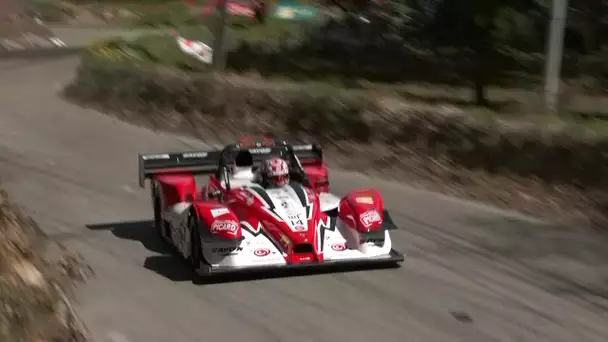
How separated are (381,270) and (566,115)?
721 cm

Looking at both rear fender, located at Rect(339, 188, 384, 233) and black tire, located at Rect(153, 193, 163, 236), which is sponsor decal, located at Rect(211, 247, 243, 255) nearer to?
rear fender, located at Rect(339, 188, 384, 233)

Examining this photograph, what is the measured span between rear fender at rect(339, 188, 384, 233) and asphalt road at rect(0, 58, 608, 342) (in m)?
0.50

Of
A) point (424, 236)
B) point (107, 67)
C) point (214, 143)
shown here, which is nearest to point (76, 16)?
point (107, 67)

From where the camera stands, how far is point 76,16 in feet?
136

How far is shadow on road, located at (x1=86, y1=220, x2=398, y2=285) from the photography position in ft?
30.7

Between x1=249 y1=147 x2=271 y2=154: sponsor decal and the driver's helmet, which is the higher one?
the driver's helmet

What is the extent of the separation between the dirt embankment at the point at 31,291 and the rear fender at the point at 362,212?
10.0 feet

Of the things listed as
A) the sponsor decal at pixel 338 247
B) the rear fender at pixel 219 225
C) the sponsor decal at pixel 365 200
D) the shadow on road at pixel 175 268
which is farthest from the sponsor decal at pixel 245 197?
the sponsor decal at pixel 365 200

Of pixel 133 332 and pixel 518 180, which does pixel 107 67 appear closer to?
pixel 518 180

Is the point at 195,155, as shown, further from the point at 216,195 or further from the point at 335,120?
the point at 335,120

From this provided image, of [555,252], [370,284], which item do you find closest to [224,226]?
[370,284]

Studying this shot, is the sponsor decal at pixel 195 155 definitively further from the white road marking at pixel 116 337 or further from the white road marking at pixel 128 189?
the white road marking at pixel 116 337

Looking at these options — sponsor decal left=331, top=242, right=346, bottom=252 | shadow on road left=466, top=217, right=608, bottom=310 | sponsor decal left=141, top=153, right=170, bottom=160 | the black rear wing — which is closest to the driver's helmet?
sponsor decal left=331, top=242, right=346, bottom=252

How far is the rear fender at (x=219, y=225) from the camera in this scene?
9016mm
